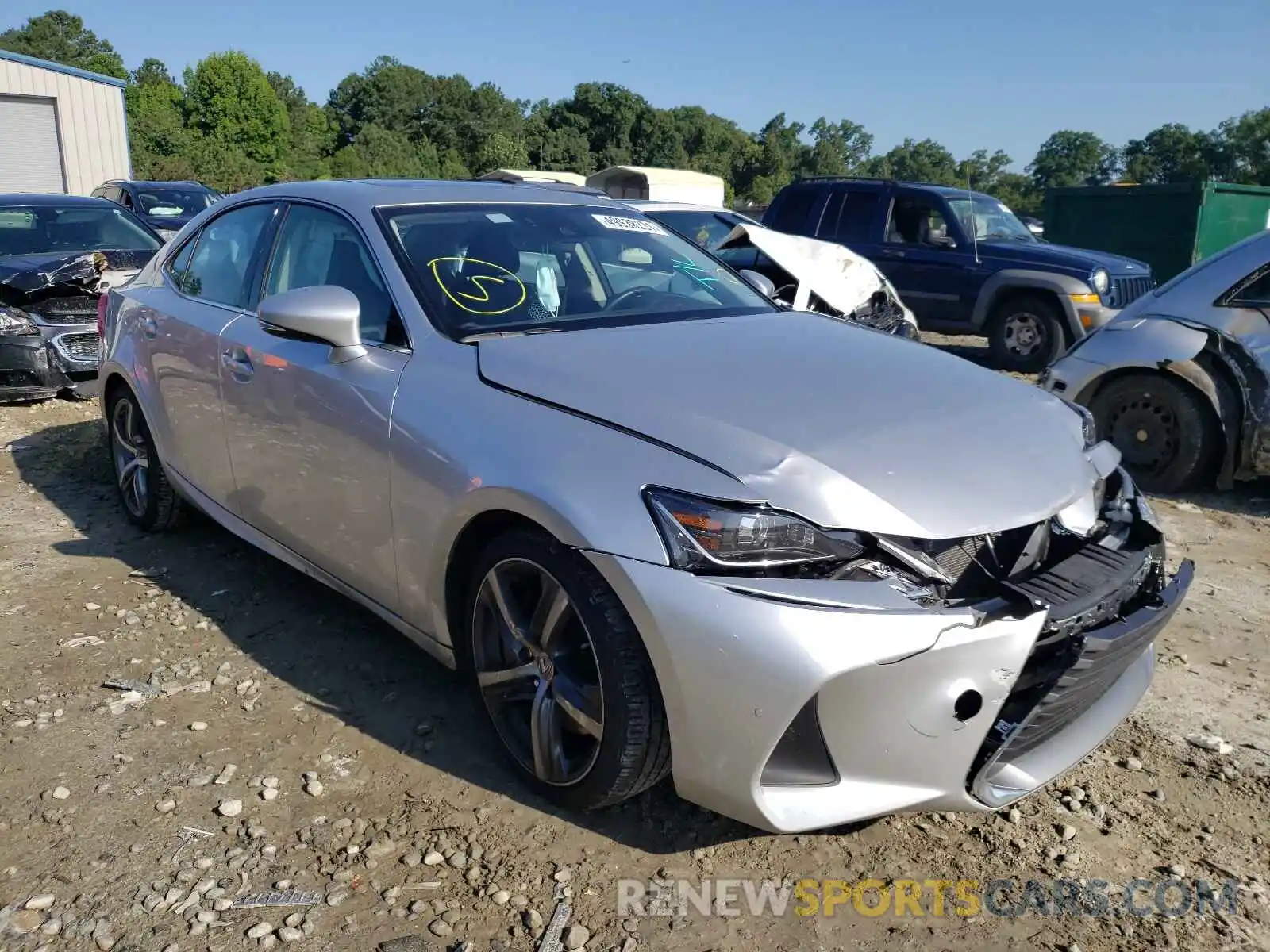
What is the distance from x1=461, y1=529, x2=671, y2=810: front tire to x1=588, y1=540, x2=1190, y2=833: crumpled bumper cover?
0.10m

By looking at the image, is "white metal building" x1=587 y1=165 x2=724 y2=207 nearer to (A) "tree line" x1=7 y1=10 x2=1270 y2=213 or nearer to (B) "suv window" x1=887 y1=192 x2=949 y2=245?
(B) "suv window" x1=887 y1=192 x2=949 y2=245

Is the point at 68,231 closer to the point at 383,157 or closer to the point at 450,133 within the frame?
the point at 383,157

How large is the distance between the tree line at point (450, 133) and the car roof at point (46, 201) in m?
45.1

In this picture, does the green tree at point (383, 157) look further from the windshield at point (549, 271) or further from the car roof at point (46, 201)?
the windshield at point (549, 271)

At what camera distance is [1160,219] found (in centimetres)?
1409

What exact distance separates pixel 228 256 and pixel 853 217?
8.28 m

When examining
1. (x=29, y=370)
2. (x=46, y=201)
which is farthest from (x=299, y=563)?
(x=46, y=201)

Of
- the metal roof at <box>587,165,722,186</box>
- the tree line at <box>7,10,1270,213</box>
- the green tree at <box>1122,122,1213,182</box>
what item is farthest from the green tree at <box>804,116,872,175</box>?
the metal roof at <box>587,165,722,186</box>

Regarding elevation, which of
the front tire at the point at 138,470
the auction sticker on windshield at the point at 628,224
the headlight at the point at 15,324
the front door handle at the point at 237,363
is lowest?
the front tire at the point at 138,470

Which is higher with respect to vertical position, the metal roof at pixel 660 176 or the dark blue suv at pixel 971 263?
the metal roof at pixel 660 176

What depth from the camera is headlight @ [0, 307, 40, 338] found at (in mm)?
7430

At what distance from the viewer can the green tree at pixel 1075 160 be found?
5419 cm

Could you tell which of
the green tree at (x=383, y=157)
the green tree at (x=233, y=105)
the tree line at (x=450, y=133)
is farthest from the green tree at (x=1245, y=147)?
the green tree at (x=233, y=105)

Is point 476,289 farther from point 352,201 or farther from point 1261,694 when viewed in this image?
point 1261,694
